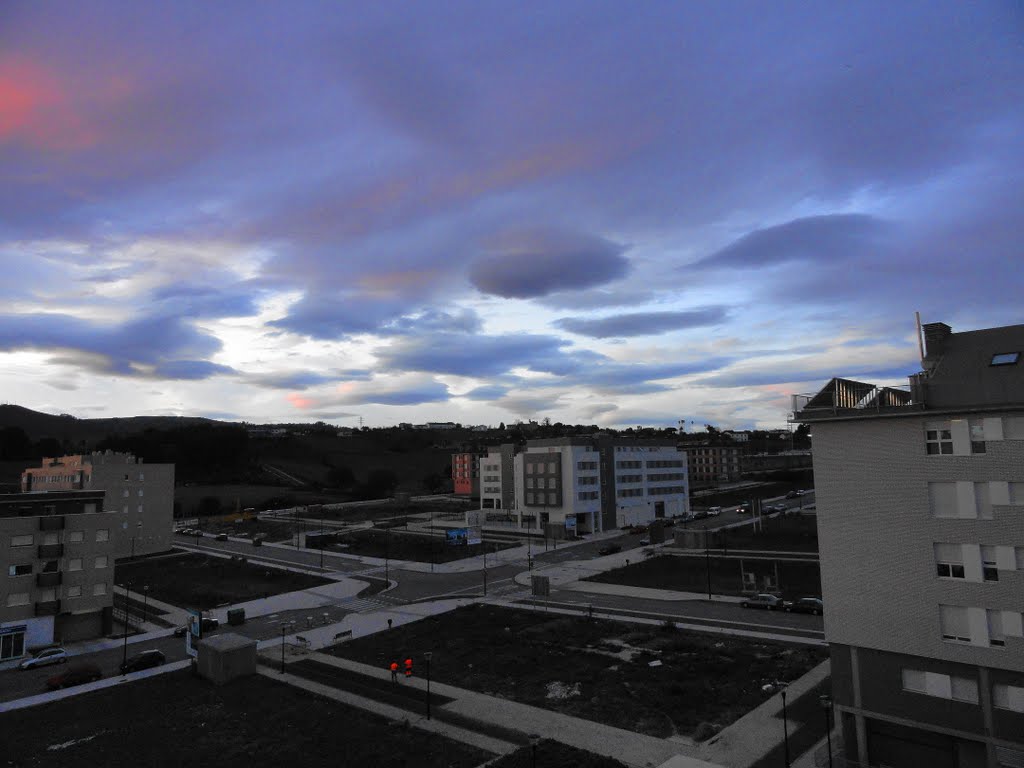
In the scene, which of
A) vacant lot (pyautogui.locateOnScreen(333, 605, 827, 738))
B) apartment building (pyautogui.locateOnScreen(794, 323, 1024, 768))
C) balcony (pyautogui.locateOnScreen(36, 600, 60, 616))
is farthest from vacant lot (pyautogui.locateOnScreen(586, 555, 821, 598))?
balcony (pyautogui.locateOnScreen(36, 600, 60, 616))

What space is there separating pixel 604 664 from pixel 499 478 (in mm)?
91800

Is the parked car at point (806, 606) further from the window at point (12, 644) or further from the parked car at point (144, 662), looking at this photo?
the window at point (12, 644)

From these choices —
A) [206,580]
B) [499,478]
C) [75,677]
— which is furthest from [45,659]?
[499,478]

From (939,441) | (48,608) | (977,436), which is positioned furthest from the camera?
(48,608)

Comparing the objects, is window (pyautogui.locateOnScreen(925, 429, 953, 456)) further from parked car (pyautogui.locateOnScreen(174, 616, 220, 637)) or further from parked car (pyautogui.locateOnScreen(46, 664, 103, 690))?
parked car (pyautogui.locateOnScreen(174, 616, 220, 637))

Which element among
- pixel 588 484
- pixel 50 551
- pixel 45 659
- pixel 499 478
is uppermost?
pixel 499 478

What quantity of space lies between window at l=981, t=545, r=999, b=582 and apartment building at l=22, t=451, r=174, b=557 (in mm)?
102000

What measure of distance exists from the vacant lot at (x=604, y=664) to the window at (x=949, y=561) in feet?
40.1

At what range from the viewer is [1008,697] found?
21828mm

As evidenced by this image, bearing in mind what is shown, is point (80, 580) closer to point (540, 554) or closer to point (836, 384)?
point (540, 554)

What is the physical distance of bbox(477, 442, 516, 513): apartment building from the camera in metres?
127

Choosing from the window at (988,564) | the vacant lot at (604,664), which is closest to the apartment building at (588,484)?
the vacant lot at (604,664)

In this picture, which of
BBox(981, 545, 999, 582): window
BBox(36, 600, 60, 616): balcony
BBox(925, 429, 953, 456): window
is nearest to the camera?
BBox(981, 545, 999, 582): window

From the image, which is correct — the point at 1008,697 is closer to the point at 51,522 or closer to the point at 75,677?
the point at 75,677
